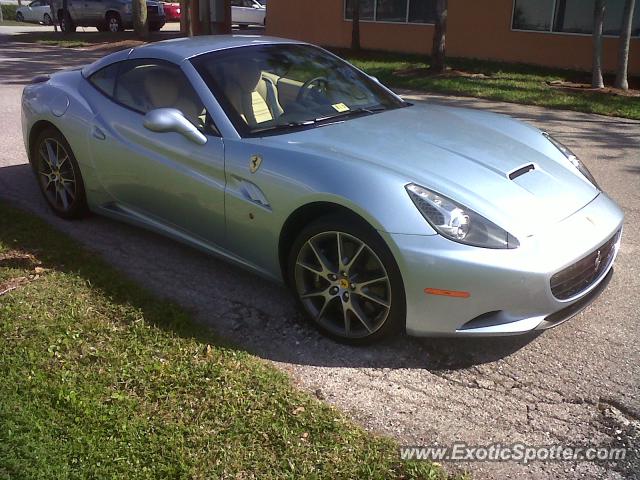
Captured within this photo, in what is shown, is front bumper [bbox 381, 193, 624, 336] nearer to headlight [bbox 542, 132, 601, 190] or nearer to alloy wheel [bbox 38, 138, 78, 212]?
headlight [bbox 542, 132, 601, 190]

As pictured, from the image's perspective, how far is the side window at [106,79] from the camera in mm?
4664

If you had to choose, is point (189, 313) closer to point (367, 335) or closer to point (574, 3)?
point (367, 335)

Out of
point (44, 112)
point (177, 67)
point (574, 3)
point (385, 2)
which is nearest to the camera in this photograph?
point (177, 67)

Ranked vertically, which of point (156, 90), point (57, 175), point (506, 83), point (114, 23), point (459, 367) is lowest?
point (459, 367)

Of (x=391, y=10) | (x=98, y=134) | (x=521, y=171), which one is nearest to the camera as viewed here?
(x=521, y=171)

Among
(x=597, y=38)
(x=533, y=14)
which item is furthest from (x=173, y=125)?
(x=533, y=14)

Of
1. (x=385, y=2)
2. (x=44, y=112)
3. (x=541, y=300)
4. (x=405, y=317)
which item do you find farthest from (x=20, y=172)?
(x=385, y=2)

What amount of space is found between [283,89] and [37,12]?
3611 cm

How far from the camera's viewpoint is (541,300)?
3.02 metres

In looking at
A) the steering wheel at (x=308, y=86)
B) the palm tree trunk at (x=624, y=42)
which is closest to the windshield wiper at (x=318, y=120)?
the steering wheel at (x=308, y=86)

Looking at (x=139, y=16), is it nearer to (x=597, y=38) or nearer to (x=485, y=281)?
(x=597, y=38)

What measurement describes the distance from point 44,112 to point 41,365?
2590mm

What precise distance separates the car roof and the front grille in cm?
259

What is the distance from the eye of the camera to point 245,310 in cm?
380
